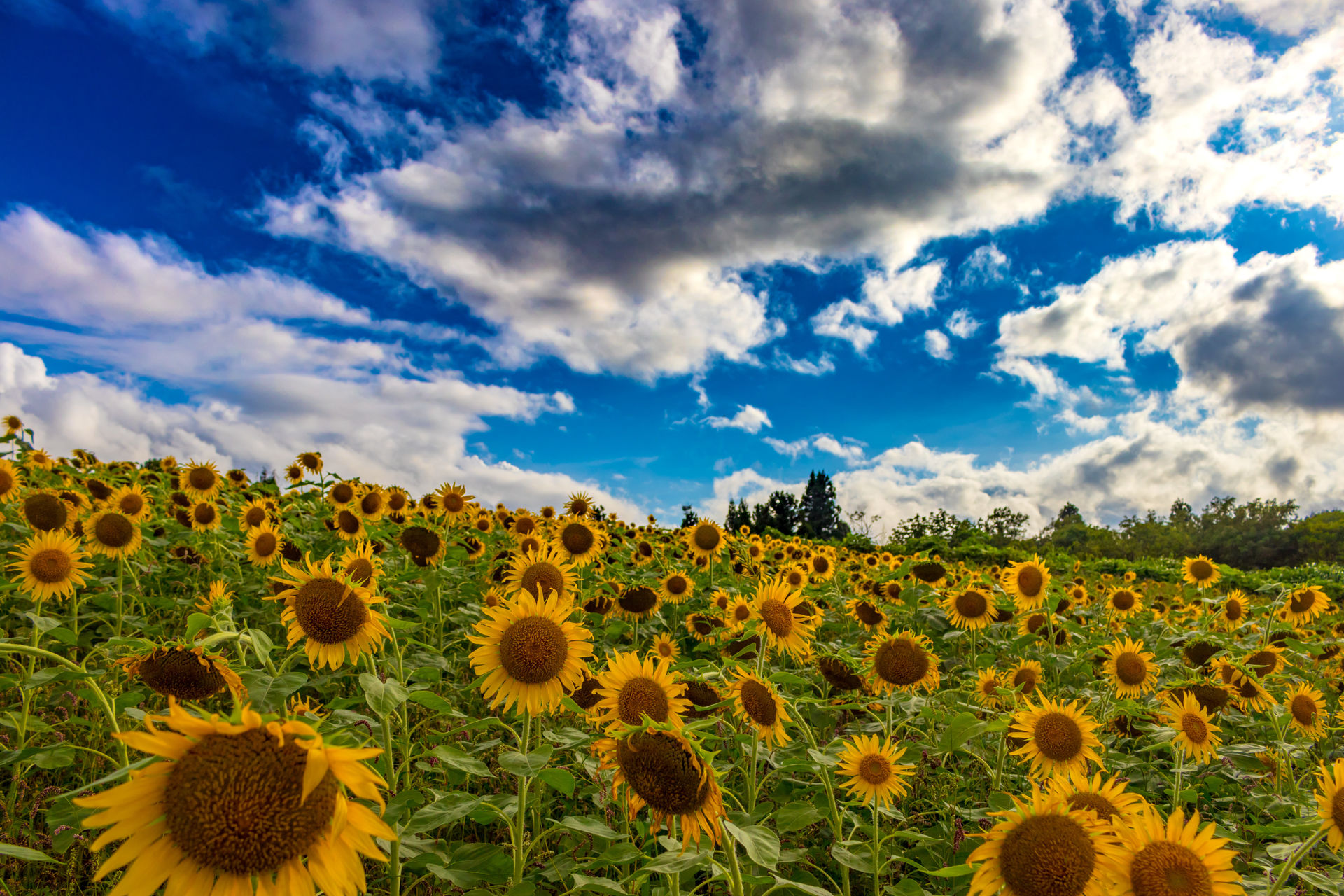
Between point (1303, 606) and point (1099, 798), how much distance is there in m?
7.95

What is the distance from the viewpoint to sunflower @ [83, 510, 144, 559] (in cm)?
589

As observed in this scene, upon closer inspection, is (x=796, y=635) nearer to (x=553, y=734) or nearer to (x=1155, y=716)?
(x=553, y=734)

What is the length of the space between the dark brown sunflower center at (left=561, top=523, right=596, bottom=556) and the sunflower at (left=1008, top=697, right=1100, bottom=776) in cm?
462

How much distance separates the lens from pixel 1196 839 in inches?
91.6

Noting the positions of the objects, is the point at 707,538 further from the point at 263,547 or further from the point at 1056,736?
the point at 1056,736

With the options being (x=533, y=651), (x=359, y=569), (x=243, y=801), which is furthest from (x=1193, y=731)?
(x=359, y=569)

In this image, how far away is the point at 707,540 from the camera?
8.92 metres

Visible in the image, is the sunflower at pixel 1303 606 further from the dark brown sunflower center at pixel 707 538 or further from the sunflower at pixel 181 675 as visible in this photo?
the sunflower at pixel 181 675

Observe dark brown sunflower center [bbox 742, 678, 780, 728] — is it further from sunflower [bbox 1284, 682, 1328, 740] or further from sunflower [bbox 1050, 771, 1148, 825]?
sunflower [bbox 1284, 682, 1328, 740]

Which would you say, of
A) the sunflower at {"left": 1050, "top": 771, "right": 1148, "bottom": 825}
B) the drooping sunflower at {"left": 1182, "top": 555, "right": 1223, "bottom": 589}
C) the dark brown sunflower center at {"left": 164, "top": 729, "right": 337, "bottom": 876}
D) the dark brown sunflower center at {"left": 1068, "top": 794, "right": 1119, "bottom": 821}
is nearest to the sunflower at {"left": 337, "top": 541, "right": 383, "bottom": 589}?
the dark brown sunflower center at {"left": 164, "top": 729, "right": 337, "bottom": 876}

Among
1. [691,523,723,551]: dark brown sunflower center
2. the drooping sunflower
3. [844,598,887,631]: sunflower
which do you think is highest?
the drooping sunflower

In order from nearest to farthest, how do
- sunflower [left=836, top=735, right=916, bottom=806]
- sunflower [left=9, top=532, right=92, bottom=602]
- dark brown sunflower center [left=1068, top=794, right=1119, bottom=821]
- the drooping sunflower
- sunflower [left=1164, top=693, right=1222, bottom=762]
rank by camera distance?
dark brown sunflower center [left=1068, top=794, right=1119, bottom=821] → sunflower [left=836, top=735, right=916, bottom=806] → sunflower [left=1164, top=693, right=1222, bottom=762] → sunflower [left=9, top=532, right=92, bottom=602] → the drooping sunflower

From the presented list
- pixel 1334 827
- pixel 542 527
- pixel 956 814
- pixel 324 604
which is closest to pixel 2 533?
pixel 542 527

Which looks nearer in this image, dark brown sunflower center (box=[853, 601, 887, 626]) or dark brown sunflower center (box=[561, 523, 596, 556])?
dark brown sunflower center (box=[853, 601, 887, 626])
